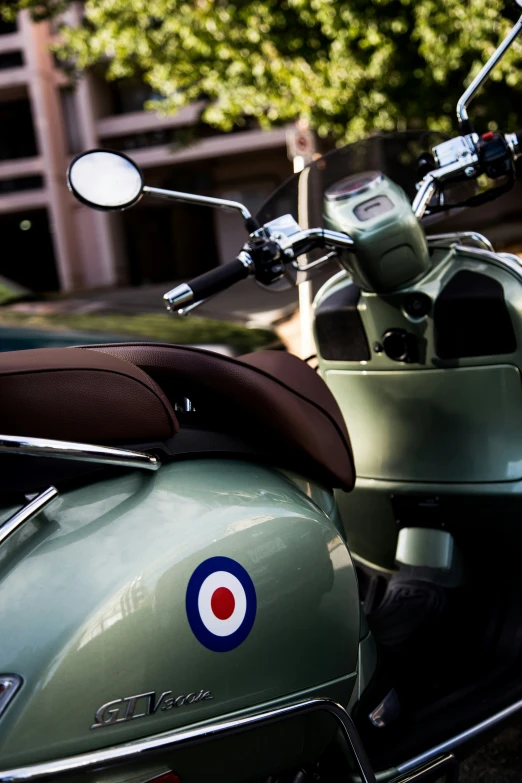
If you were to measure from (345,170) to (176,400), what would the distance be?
1136 millimetres

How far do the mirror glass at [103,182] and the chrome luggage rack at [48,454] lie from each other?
0.75 m

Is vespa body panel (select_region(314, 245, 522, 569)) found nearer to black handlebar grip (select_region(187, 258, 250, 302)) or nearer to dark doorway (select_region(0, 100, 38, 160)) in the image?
black handlebar grip (select_region(187, 258, 250, 302))

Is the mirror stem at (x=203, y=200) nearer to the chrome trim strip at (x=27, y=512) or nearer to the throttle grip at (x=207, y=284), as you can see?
the throttle grip at (x=207, y=284)

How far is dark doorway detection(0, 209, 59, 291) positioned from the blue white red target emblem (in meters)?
24.3

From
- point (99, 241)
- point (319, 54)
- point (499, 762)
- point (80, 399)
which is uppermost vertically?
point (319, 54)

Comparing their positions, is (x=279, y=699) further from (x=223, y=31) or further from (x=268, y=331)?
(x=223, y=31)

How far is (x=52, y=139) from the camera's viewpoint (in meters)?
22.5

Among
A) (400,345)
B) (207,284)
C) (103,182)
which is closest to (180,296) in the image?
(207,284)

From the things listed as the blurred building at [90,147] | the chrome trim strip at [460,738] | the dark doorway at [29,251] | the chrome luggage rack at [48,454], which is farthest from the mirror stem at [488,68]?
the dark doorway at [29,251]

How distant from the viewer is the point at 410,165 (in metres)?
2.32

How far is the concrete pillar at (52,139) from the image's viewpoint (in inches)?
858

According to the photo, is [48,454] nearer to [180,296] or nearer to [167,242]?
[180,296]

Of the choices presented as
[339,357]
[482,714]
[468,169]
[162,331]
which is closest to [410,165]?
[468,169]

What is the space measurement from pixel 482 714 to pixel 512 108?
9.52 meters
